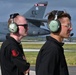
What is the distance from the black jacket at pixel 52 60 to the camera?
14.9 feet

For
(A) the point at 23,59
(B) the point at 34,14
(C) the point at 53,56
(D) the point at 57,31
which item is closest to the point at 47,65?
(C) the point at 53,56

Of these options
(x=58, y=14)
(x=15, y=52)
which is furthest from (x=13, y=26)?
(x=58, y=14)

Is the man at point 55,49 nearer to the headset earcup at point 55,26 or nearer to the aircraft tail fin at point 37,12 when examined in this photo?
the headset earcup at point 55,26

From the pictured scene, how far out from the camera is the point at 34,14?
90.9m

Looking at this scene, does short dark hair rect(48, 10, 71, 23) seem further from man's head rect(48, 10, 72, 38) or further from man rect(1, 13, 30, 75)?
man rect(1, 13, 30, 75)

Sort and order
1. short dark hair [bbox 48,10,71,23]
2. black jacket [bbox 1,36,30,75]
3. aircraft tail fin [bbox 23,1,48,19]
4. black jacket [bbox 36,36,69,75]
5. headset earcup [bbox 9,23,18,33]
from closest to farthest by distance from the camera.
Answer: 1. black jacket [bbox 36,36,69,75]
2. short dark hair [bbox 48,10,71,23]
3. black jacket [bbox 1,36,30,75]
4. headset earcup [bbox 9,23,18,33]
5. aircraft tail fin [bbox 23,1,48,19]

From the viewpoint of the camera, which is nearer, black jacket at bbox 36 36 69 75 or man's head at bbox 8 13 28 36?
black jacket at bbox 36 36 69 75

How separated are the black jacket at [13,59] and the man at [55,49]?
87cm

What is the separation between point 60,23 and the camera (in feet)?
15.6

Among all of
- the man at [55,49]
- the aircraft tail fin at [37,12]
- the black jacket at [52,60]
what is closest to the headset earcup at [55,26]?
the man at [55,49]

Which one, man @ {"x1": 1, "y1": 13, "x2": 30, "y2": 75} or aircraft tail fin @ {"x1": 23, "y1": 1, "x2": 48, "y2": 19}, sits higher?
man @ {"x1": 1, "y1": 13, "x2": 30, "y2": 75}

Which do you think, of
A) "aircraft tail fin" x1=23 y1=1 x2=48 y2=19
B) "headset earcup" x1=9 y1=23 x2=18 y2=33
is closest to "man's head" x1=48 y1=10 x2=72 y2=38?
"headset earcup" x1=9 y1=23 x2=18 y2=33

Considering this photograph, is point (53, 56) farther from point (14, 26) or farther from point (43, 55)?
point (14, 26)

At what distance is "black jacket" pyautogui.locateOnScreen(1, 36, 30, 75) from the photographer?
18.3 ft
